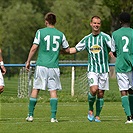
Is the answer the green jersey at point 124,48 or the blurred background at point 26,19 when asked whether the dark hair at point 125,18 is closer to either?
the green jersey at point 124,48

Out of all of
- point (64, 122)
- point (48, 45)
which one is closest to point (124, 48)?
point (48, 45)

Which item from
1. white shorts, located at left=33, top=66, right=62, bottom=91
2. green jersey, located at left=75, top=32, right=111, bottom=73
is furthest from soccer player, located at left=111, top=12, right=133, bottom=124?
white shorts, located at left=33, top=66, right=62, bottom=91

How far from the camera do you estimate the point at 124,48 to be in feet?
45.7

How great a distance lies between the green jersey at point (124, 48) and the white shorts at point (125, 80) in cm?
8

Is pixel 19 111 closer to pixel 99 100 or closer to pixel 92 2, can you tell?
pixel 99 100

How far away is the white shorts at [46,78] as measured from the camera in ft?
47.0

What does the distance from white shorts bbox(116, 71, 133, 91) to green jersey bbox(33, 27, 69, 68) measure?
4.36ft

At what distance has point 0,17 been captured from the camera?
6919 cm

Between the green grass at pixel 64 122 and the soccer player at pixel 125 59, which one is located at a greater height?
the soccer player at pixel 125 59

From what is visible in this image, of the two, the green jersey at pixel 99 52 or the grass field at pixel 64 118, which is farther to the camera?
the green jersey at pixel 99 52

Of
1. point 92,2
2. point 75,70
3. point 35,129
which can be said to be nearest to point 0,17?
point 92,2

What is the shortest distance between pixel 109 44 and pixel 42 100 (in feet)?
26.8

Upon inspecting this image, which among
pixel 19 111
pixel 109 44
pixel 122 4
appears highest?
pixel 122 4

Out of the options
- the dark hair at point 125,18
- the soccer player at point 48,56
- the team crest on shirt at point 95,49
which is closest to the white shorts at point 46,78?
the soccer player at point 48,56
